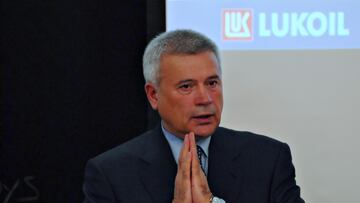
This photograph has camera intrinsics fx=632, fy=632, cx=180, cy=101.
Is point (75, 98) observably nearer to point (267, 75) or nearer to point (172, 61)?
point (267, 75)

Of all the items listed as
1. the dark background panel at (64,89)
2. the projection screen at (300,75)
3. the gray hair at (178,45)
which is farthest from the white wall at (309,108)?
the gray hair at (178,45)

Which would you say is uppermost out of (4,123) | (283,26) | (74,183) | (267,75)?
(283,26)

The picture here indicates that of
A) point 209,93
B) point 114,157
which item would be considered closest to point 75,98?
point 114,157

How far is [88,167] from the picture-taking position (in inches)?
77.6

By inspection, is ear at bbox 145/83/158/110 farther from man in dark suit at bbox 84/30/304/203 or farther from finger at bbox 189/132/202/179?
finger at bbox 189/132/202/179

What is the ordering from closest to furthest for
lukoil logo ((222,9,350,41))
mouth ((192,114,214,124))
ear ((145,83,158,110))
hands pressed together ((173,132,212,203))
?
hands pressed together ((173,132,212,203))
mouth ((192,114,214,124))
ear ((145,83,158,110))
lukoil logo ((222,9,350,41))

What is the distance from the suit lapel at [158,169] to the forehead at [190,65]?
267mm

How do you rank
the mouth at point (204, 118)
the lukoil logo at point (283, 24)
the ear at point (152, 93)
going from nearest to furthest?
the mouth at point (204, 118), the ear at point (152, 93), the lukoil logo at point (283, 24)

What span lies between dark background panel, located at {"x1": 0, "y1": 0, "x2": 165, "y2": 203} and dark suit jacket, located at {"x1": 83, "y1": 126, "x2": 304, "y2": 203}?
3.33 ft

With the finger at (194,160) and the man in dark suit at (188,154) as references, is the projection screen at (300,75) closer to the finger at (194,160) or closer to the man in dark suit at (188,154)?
the man in dark suit at (188,154)

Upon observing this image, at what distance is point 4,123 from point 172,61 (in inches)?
57.1

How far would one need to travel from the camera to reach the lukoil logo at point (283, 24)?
106 inches

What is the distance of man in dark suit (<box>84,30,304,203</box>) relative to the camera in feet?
6.10

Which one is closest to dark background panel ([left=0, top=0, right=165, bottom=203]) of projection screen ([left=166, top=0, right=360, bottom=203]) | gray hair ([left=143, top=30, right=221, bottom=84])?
projection screen ([left=166, top=0, right=360, bottom=203])
